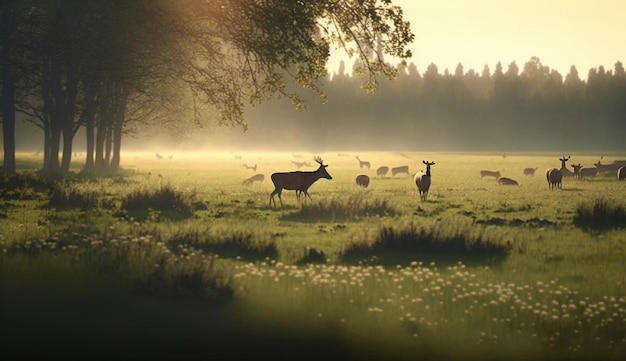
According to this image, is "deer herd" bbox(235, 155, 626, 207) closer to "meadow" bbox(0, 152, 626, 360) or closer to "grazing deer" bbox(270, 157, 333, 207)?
"grazing deer" bbox(270, 157, 333, 207)

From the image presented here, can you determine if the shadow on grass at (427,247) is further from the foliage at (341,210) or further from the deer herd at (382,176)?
the deer herd at (382,176)

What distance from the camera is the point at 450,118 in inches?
7416

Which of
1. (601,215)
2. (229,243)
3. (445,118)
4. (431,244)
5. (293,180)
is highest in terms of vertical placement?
(445,118)

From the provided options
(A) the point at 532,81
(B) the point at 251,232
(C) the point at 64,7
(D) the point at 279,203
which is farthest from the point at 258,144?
(B) the point at 251,232

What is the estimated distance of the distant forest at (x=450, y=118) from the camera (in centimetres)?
18375

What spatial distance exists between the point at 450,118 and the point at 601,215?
17000 cm

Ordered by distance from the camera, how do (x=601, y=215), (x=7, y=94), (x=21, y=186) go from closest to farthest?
(x=601, y=215) → (x=21, y=186) → (x=7, y=94)

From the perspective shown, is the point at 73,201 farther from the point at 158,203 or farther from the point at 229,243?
the point at 229,243

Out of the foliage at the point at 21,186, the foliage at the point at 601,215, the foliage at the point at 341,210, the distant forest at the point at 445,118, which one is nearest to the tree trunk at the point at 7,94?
the foliage at the point at 21,186

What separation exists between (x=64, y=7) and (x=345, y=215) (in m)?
24.8

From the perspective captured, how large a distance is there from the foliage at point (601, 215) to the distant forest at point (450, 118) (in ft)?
528

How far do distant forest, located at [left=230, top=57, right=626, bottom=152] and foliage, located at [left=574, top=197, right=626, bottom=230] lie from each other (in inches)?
6340

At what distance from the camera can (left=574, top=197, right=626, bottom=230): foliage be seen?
21531mm

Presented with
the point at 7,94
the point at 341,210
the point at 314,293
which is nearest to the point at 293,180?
the point at 341,210
